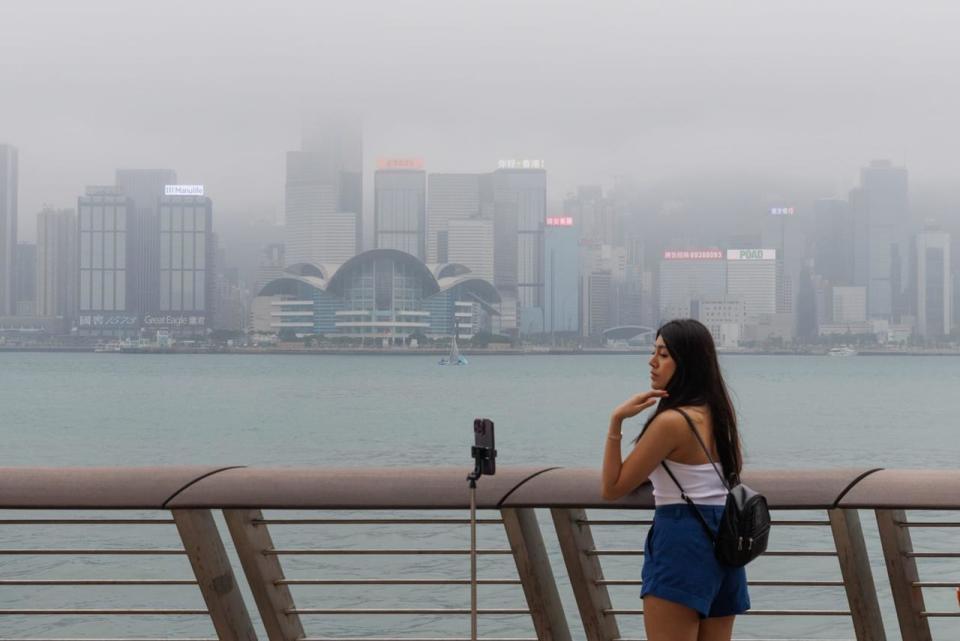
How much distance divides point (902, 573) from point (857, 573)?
5.2 inches

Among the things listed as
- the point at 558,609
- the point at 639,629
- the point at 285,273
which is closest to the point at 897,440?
the point at 639,629

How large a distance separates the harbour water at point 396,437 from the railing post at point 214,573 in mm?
1665

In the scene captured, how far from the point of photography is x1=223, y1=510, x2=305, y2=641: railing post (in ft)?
13.8

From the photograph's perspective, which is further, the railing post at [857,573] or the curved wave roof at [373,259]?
the curved wave roof at [373,259]

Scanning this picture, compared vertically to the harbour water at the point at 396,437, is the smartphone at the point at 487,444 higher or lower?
higher

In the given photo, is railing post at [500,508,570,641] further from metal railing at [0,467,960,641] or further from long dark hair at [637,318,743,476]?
long dark hair at [637,318,743,476]

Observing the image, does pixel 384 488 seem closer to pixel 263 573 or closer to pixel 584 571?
pixel 263 573

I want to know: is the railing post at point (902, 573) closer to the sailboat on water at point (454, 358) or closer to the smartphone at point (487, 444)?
the smartphone at point (487, 444)

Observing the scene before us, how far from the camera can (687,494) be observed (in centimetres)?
372

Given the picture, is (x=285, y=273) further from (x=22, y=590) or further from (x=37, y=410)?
(x=22, y=590)

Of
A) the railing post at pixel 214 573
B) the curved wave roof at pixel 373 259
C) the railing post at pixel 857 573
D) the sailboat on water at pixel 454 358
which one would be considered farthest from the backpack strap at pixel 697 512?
the sailboat on water at pixel 454 358

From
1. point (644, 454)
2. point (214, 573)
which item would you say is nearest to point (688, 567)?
point (644, 454)

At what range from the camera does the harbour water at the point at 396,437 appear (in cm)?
1992

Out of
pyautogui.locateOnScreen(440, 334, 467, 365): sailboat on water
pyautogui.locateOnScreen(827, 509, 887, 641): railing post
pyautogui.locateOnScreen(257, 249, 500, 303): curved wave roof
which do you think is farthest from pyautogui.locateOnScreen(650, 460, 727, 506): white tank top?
pyautogui.locateOnScreen(440, 334, 467, 365): sailboat on water
